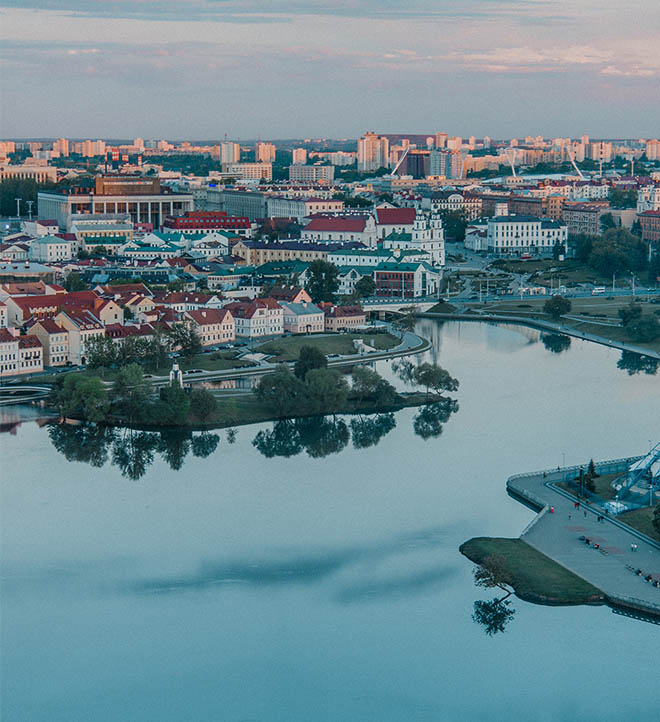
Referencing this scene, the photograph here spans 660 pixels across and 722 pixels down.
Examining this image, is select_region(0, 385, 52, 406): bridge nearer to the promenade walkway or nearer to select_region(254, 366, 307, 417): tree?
select_region(254, 366, 307, 417): tree

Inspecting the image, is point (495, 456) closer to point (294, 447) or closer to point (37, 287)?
point (294, 447)

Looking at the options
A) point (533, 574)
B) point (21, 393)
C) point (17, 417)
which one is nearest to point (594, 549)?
point (533, 574)

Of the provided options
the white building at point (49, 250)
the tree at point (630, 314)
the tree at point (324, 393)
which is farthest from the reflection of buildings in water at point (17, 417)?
the white building at point (49, 250)

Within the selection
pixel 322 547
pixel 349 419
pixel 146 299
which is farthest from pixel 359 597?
pixel 146 299

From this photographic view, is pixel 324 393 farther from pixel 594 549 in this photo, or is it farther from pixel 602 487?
pixel 594 549

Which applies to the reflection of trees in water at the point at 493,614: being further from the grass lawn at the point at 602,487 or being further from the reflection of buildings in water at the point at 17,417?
the reflection of buildings in water at the point at 17,417

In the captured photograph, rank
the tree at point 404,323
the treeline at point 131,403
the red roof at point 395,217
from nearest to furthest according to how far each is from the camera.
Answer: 1. the treeline at point 131,403
2. the tree at point 404,323
3. the red roof at point 395,217

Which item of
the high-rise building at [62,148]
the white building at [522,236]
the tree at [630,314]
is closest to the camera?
the tree at [630,314]
